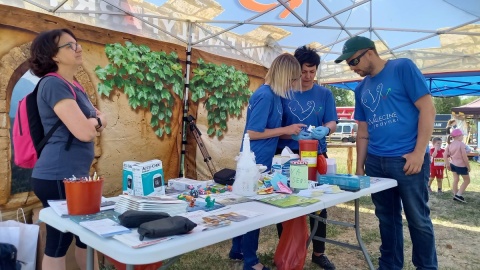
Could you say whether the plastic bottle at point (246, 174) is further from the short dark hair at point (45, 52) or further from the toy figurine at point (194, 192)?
the short dark hair at point (45, 52)

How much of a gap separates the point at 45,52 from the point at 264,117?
1194mm

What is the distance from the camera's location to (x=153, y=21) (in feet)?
10.8

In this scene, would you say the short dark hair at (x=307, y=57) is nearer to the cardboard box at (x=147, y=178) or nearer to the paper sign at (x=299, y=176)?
the paper sign at (x=299, y=176)

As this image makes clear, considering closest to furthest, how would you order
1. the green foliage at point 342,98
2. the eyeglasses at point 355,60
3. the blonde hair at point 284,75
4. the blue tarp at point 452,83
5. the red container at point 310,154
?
the red container at point 310,154 → the eyeglasses at point 355,60 → the blonde hair at point 284,75 → the blue tarp at point 452,83 → the green foliage at point 342,98

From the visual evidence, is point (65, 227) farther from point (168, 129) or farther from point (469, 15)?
point (469, 15)

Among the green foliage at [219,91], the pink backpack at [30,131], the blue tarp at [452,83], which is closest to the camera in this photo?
the pink backpack at [30,131]

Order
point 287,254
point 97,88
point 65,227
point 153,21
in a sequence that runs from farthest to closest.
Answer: point 153,21
point 97,88
point 287,254
point 65,227

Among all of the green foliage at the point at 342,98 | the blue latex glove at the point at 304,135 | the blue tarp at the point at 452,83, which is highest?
the green foliage at the point at 342,98

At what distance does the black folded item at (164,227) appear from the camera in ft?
2.94

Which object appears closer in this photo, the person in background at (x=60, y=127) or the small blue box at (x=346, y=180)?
the person in background at (x=60, y=127)

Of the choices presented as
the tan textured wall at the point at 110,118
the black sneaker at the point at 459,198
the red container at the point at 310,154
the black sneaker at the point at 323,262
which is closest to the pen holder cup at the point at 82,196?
the red container at the point at 310,154

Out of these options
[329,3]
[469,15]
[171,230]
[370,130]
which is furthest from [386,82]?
[469,15]

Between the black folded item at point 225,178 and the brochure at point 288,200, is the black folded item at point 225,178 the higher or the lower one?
the higher one

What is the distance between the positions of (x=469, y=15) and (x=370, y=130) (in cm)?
289
